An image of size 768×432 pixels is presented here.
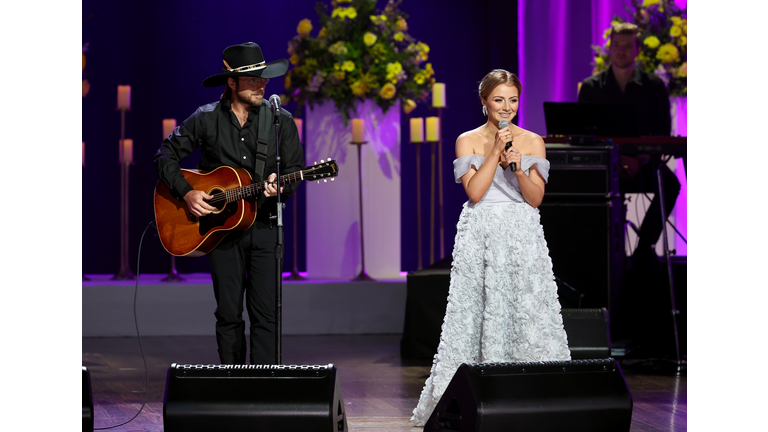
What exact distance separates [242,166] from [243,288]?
0.52 m

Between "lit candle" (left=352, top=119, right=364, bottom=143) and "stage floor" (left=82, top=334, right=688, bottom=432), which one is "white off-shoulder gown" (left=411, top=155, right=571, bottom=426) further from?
"lit candle" (left=352, top=119, right=364, bottom=143)

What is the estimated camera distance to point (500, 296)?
9.55 feet

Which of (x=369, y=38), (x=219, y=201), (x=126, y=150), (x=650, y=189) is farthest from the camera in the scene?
(x=126, y=150)

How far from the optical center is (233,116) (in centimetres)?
328

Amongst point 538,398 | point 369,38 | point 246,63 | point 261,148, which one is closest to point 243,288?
point 261,148

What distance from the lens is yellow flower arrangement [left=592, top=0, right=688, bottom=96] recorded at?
5355 mm

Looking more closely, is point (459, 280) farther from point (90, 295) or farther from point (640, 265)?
point (90, 295)

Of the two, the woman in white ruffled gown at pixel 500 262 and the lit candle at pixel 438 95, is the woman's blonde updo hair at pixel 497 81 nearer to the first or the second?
the woman in white ruffled gown at pixel 500 262

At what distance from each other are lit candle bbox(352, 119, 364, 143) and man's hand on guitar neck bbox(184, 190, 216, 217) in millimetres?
2706

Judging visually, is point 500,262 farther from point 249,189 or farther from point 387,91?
point 387,91

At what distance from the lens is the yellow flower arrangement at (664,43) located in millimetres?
5355

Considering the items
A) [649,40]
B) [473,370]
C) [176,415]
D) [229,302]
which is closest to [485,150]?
[473,370]

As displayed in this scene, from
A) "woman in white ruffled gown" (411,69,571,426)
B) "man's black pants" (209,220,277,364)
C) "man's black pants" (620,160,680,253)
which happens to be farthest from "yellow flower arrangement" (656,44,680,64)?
"man's black pants" (209,220,277,364)

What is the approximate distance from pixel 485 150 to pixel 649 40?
3001mm
